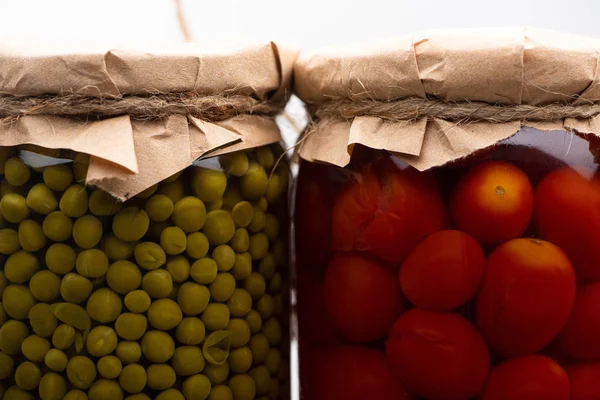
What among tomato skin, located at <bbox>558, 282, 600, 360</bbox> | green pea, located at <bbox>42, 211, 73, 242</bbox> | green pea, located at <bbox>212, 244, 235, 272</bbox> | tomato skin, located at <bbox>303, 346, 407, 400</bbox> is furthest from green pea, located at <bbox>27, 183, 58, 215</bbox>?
tomato skin, located at <bbox>558, 282, 600, 360</bbox>

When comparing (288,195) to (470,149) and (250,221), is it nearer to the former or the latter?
(250,221)

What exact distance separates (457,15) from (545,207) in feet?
1.55

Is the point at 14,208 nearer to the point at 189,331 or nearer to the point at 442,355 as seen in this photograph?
the point at 189,331

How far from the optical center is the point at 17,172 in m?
0.46

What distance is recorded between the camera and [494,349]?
0.44 metres

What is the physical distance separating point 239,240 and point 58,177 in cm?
13

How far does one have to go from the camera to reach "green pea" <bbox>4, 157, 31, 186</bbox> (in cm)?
46

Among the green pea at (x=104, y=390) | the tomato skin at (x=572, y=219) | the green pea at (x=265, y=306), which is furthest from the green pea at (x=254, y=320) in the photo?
the tomato skin at (x=572, y=219)

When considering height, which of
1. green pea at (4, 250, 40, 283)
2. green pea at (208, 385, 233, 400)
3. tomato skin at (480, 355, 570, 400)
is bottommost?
green pea at (208, 385, 233, 400)

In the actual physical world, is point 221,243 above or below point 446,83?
below

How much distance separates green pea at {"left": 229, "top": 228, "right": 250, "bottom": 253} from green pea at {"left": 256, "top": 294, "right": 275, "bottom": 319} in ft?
0.16

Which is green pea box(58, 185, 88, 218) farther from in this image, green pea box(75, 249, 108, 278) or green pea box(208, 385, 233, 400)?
green pea box(208, 385, 233, 400)

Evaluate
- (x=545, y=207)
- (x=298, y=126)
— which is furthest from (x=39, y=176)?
(x=545, y=207)

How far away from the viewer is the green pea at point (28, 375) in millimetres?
463
